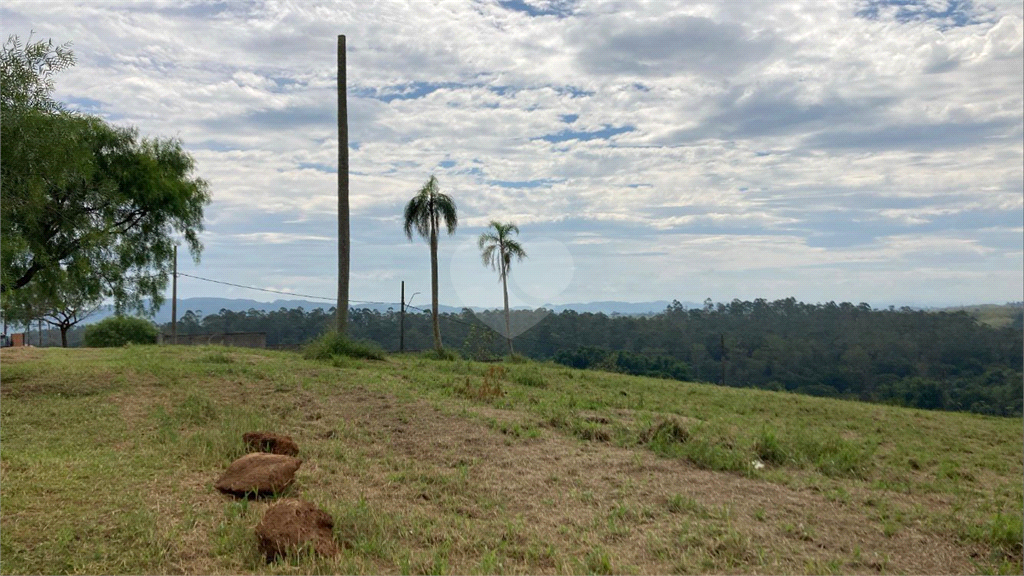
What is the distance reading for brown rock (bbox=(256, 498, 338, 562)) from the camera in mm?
4617

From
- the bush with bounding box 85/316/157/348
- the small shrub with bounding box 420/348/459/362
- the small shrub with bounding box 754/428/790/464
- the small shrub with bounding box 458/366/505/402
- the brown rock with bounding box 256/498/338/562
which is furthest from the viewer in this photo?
the bush with bounding box 85/316/157/348

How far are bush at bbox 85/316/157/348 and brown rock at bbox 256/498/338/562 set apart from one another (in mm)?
27847

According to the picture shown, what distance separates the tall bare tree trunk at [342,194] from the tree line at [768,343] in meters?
4.97

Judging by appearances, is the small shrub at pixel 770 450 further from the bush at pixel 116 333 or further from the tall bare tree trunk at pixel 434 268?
the bush at pixel 116 333

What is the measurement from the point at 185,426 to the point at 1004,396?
28696 mm

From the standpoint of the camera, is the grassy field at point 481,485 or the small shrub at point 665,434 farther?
the small shrub at point 665,434

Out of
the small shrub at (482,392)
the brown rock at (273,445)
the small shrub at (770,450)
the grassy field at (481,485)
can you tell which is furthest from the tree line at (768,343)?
the brown rock at (273,445)

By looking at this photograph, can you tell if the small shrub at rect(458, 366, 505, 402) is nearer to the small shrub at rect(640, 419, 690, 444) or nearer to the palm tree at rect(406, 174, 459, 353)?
the small shrub at rect(640, 419, 690, 444)

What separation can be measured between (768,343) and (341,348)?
3137 centimetres

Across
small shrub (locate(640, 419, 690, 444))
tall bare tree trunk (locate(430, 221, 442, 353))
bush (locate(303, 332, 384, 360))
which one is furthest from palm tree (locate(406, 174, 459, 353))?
small shrub (locate(640, 419, 690, 444))

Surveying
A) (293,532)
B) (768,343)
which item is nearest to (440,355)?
(293,532)

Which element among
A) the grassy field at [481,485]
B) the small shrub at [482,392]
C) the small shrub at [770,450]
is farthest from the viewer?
the small shrub at [482,392]

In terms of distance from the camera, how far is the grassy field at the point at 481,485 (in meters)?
4.75

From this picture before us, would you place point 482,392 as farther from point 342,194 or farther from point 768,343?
point 768,343
